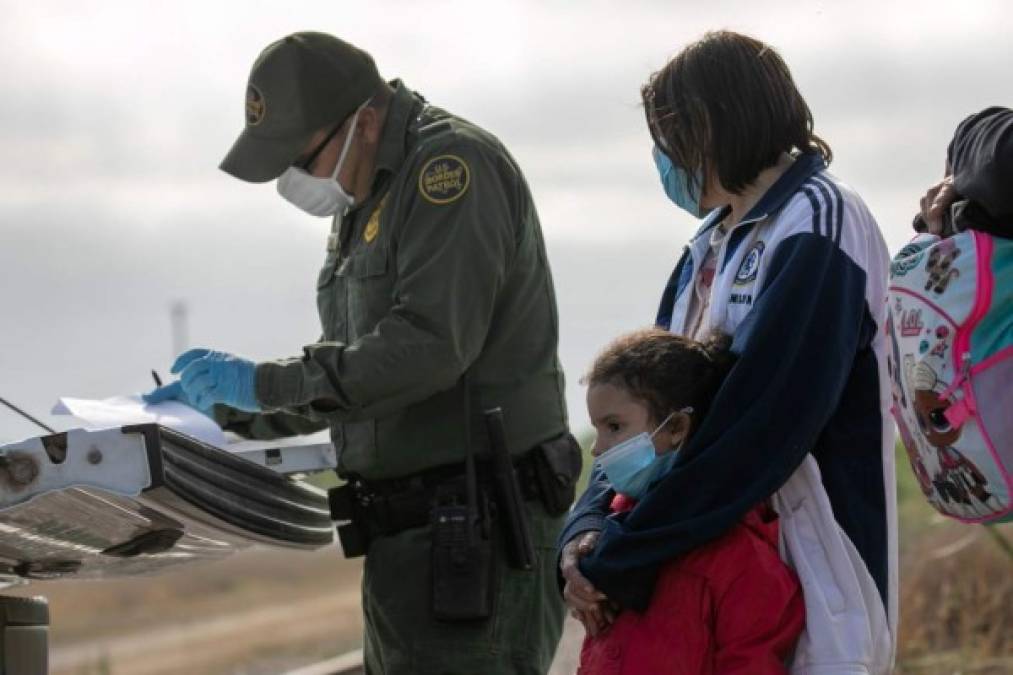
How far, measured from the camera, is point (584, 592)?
11.8 ft

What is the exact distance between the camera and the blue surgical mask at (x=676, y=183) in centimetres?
381

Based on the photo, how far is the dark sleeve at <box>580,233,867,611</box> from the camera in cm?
347

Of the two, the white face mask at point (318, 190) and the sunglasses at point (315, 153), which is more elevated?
the sunglasses at point (315, 153)

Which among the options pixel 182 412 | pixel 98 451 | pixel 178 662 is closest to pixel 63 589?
pixel 178 662

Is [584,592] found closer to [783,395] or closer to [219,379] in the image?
[783,395]

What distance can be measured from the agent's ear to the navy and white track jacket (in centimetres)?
8

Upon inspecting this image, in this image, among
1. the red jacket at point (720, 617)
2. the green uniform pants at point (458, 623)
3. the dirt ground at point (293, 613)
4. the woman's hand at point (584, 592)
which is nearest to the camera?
the red jacket at point (720, 617)

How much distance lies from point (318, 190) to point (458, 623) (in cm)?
105

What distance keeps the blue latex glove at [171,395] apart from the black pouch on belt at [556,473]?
31.7 inches

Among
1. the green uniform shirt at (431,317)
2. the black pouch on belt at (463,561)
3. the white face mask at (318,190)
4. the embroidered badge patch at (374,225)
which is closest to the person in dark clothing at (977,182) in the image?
the green uniform shirt at (431,317)

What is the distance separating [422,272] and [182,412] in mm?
671

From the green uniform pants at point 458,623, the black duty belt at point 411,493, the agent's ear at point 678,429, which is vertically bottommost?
the green uniform pants at point 458,623

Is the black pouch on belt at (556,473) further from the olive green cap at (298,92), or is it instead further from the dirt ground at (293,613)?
the olive green cap at (298,92)

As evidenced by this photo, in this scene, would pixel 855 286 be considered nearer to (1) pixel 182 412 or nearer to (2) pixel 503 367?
(2) pixel 503 367
